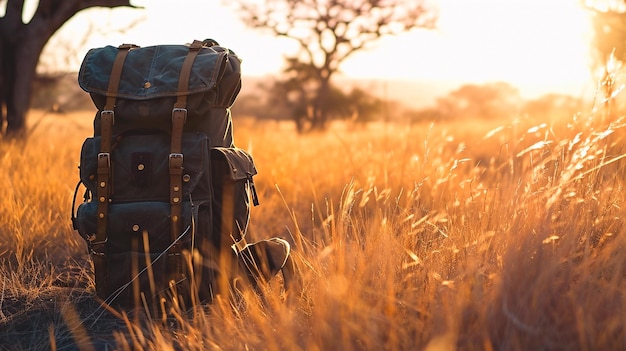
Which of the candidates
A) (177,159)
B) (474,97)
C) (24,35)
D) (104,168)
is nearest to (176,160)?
(177,159)

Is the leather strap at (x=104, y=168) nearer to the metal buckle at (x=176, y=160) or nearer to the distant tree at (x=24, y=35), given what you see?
the metal buckle at (x=176, y=160)

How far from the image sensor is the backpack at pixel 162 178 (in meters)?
2.61

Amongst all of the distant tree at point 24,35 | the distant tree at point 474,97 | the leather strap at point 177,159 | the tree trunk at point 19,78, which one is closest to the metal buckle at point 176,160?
the leather strap at point 177,159

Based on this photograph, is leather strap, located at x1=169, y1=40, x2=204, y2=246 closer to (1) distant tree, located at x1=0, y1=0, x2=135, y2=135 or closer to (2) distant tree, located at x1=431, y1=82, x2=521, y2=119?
(1) distant tree, located at x1=0, y1=0, x2=135, y2=135

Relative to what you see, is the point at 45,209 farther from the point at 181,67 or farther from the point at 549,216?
the point at 549,216

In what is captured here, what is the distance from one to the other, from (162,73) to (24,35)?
14.4 feet

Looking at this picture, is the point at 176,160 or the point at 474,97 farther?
the point at 474,97

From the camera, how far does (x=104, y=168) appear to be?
2.63 metres

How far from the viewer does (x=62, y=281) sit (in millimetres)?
2965

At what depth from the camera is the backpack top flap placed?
8.67 feet

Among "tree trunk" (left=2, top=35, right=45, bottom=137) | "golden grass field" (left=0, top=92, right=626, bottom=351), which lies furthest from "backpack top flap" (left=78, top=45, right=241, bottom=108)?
"tree trunk" (left=2, top=35, right=45, bottom=137)

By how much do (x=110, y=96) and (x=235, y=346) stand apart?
1261mm

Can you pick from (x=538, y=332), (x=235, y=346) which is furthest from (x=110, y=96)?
(x=538, y=332)

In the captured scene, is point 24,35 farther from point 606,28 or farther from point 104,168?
point 606,28
